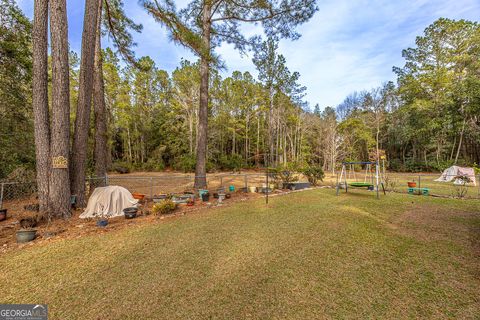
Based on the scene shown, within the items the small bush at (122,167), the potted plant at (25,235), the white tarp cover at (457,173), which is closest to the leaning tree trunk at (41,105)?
the potted plant at (25,235)

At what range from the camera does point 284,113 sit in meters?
23.5

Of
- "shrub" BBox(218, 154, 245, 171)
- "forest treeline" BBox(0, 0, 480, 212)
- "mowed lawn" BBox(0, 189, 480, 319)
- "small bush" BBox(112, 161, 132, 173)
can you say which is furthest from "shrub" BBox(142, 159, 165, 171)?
"mowed lawn" BBox(0, 189, 480, 319)

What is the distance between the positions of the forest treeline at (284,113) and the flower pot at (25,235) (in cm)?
1179

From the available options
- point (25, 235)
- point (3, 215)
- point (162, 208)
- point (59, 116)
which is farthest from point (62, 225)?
point (59, 116)

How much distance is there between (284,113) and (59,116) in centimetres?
2170

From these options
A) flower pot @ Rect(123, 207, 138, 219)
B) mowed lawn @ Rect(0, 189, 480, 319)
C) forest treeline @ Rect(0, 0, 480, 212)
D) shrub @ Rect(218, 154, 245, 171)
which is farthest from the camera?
shrub @ Rect(218, 154, 245, 171)

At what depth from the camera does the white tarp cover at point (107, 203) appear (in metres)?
5.21

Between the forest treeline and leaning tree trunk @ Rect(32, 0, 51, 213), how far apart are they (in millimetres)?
10451

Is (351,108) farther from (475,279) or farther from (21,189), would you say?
(21,189)

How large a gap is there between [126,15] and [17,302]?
9.81m

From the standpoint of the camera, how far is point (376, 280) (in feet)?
8.02

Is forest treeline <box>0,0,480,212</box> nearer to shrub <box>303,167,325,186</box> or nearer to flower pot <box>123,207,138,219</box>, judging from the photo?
shrub <box>303,167,325,186</box>

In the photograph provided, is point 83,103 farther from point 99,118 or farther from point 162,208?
point 162,208

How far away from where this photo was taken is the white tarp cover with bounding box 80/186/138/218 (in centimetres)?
521
